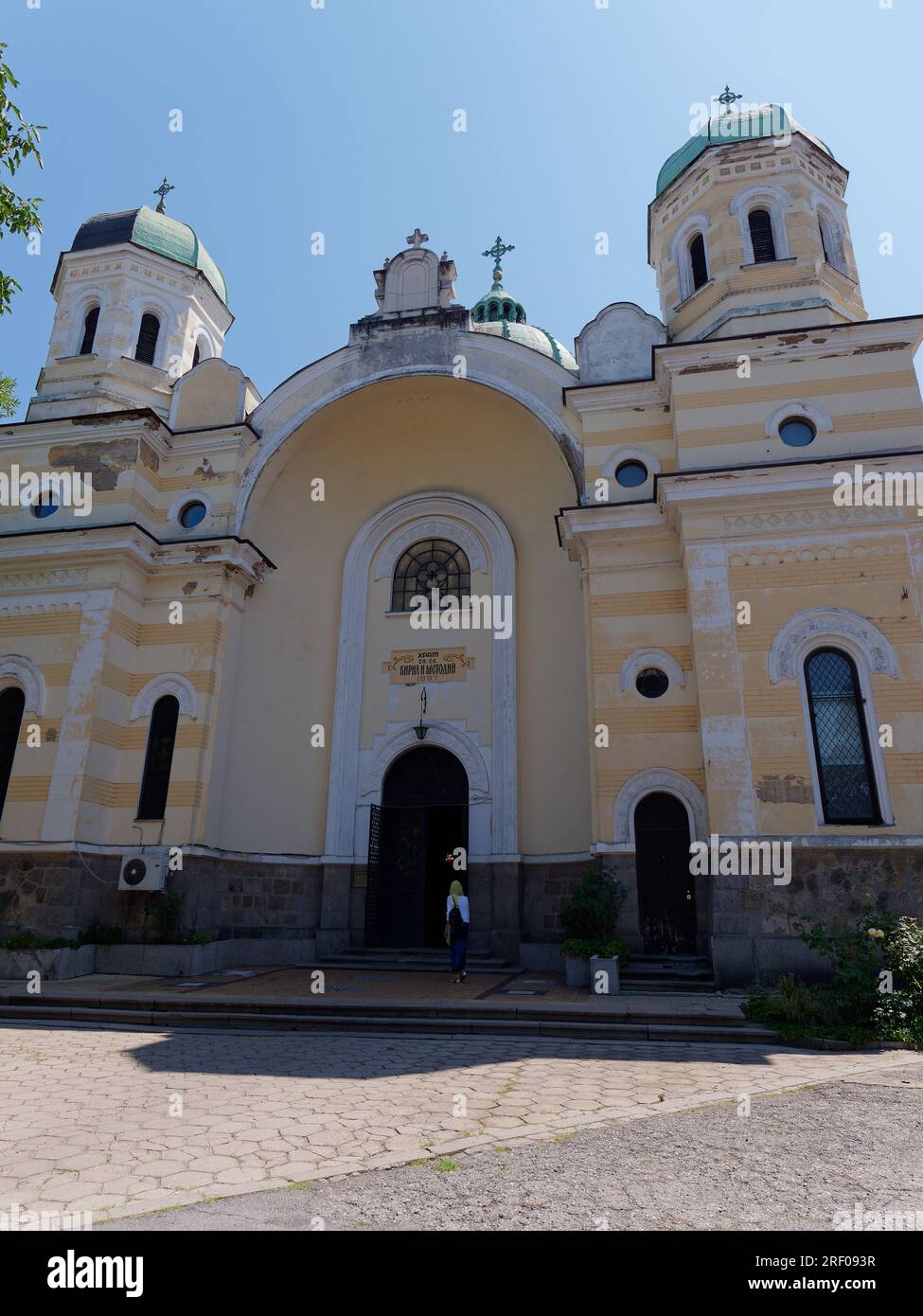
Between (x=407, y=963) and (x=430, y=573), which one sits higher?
(x=430, y=573)

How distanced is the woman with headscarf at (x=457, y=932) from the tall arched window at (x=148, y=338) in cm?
1460

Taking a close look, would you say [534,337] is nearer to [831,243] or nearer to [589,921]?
[831,243]

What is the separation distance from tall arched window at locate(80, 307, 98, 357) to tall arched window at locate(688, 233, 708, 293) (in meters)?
13.7

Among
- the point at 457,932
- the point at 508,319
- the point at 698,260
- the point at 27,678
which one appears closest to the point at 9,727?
the point at 27,678

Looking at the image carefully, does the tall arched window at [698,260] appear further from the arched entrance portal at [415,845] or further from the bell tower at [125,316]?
the bell tower at [125,316]

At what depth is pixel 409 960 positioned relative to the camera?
47.6 ft

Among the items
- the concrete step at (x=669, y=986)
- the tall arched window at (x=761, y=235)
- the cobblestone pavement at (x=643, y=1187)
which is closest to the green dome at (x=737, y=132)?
the tall arched window at (x=761, y=235)

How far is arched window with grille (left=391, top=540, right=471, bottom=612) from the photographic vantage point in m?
17.8

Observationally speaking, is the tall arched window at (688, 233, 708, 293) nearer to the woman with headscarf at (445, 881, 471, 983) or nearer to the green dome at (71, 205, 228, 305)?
the green dome at (71, 205, 228, 305)

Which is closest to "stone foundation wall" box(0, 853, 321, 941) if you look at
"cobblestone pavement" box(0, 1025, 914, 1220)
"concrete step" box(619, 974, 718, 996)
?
"cobblestone pavement" box(0, 1025, 914, 1220)

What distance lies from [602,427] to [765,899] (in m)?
8.78

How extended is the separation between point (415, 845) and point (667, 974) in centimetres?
618

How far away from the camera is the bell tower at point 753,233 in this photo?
15672mm
